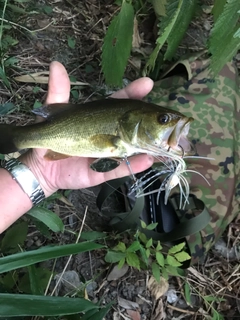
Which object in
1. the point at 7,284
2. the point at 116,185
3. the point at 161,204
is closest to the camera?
the point at 7,284

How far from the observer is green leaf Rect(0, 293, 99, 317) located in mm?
1278

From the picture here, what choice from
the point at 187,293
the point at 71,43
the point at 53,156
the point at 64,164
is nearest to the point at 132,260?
the point at 187,293

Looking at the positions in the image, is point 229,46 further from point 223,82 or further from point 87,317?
point 87,317

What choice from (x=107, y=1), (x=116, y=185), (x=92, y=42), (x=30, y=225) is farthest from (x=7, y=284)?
(x=107, y=1)

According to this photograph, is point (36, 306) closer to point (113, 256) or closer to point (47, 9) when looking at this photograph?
point (113, 256)

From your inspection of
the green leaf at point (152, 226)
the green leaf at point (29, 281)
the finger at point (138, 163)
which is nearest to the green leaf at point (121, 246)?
the green leaf at point (152, 226)

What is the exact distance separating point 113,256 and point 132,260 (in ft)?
0.35

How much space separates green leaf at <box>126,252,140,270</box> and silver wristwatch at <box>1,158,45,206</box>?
0.64m

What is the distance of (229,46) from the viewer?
1524 mm

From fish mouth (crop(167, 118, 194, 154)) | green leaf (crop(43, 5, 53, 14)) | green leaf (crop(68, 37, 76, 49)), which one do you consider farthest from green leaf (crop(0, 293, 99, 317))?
green leaf (crop(43, 5, 53, 14))

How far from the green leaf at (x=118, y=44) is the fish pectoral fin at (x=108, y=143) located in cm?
83

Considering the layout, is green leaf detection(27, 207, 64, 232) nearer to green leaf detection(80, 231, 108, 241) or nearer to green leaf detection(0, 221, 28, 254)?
green leaf detection(0, 221, 28, 254)

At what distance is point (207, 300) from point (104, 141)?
137 cm

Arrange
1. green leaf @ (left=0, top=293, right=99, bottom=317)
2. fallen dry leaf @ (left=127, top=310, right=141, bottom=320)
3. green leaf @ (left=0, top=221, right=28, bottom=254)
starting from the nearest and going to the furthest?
green leaf @ (left=0, top=293, right=99, bottom=317)
green leaf @ (left=0, top=221, right=28, bottom=254)
fallen dry leaf @ (left=127, top=310, right=141, bottom=320)
